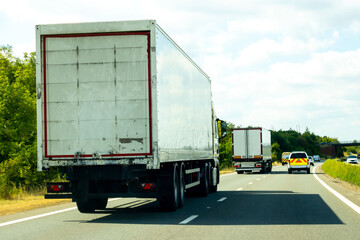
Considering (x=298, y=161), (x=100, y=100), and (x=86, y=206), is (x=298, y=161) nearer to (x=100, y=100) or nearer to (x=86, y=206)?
(x=86, y=206)

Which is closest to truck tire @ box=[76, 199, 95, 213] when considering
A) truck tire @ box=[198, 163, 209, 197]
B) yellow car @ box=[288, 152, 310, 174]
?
truck tire @ box=[198, 163, 209, 197]

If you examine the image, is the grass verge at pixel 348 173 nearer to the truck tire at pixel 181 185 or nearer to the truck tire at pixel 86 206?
the truck tire at pixel 181 185

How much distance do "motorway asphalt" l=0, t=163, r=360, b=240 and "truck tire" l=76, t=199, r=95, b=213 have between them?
216 millimetres

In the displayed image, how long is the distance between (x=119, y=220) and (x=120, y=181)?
86 centimetres

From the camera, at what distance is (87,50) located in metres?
12.0

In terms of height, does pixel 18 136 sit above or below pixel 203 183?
above

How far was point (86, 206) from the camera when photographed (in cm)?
1373

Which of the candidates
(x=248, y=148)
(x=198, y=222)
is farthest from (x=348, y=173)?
(x=198, y=222)

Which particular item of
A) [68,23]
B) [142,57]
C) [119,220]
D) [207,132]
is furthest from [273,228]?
[207,132]

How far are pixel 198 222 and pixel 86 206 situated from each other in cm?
352

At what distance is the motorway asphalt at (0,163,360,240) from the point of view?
9.54 meters

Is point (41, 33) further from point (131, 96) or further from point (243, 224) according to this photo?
point (243, 224)

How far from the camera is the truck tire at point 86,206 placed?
Answer: 44.7 feet

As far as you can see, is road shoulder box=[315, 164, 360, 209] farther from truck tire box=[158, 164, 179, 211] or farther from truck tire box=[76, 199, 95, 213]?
truck tire box=[76, 199, 95, 213]
